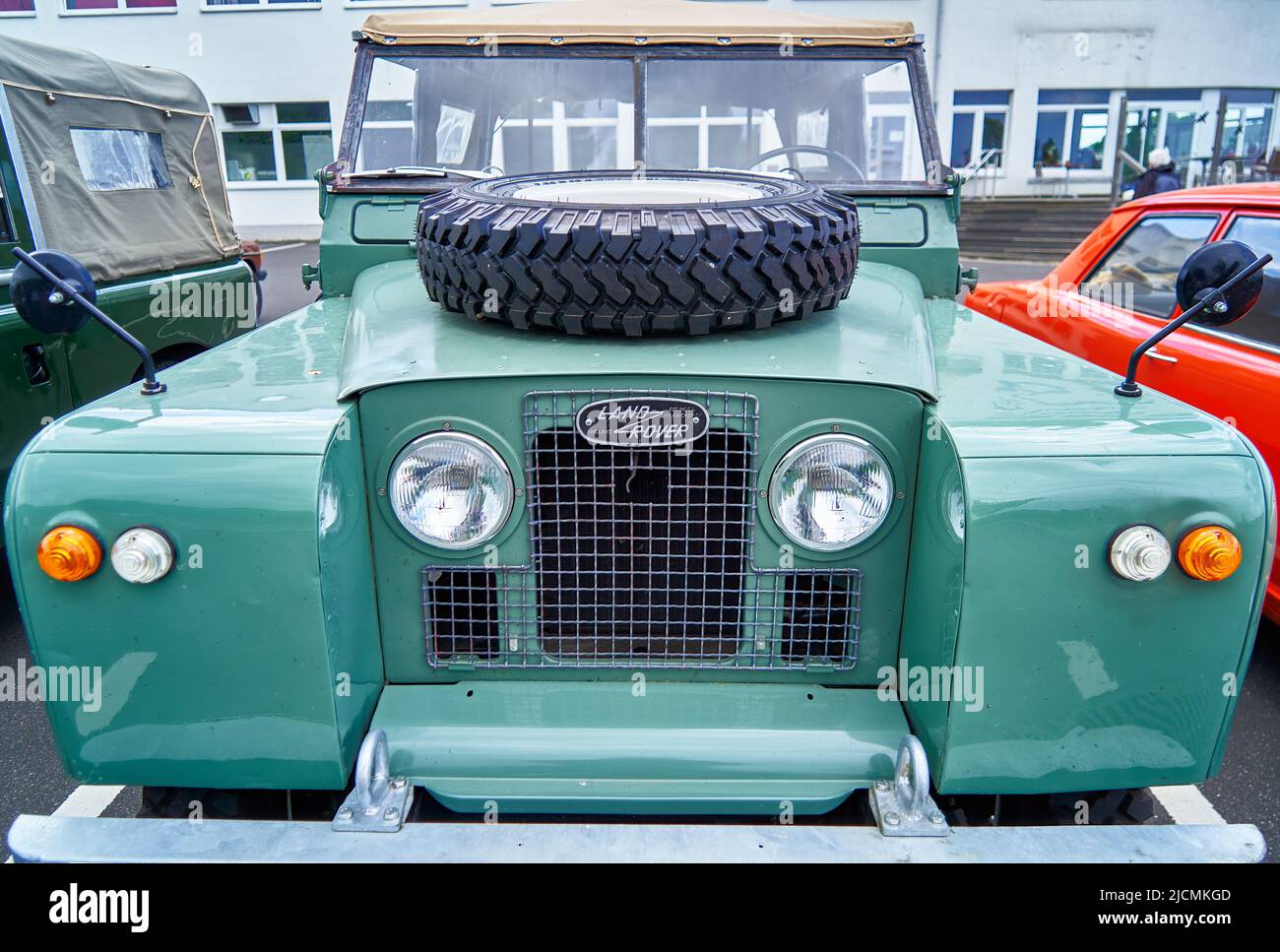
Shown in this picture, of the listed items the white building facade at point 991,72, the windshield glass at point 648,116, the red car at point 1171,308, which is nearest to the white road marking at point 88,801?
the windshield glass at point 648,116

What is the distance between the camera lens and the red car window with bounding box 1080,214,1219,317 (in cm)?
432

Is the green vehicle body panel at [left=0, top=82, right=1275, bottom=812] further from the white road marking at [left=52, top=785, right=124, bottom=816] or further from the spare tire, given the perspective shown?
the white road marking at [left=52, top=785, right=124, bottom=816]

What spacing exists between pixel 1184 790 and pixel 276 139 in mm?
23755

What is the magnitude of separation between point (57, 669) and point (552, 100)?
246cm

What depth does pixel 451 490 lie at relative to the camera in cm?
200

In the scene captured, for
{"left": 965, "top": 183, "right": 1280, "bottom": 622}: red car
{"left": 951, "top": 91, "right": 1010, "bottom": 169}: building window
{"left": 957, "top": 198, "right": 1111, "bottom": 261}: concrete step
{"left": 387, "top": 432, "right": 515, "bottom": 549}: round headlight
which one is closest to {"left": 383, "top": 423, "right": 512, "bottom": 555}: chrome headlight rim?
{"left": 387, "top": 432, "right": 515, "bottom": 549}: round headlight

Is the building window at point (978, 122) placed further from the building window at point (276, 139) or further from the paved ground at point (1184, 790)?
the paved ground at point (1184, 790)

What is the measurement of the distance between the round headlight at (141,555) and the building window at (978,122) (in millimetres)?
23559

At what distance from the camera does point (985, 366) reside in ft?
7.39

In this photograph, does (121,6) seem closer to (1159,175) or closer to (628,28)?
(1159,175)

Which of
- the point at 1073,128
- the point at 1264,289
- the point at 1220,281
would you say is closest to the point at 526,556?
the point at 1220,281

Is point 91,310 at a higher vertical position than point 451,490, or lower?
higher

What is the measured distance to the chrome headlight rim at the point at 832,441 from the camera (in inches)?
77.2
